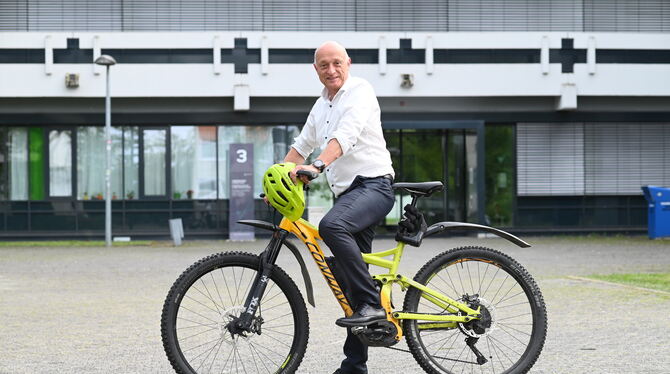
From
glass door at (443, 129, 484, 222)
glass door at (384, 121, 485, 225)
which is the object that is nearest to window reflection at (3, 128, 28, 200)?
glass door at (384, 121, 485, 225)

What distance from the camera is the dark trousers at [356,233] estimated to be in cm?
478

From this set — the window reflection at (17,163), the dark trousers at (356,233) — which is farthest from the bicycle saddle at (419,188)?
the window reflection at (17,163)

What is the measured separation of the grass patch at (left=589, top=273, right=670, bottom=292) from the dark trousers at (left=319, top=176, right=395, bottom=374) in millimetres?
6890

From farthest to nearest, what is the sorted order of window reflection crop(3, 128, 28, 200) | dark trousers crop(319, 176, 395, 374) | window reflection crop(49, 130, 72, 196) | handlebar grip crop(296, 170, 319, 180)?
window reflection crop(49, 130, 72, 196), window reflection crop(3, 128, 28, 200), dark trousers crop(319, 176, 395, 374), handlebar grip crop(296, 170, 319, 180)

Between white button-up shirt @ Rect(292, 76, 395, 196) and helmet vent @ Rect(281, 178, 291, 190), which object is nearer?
helmet vent @ Rect(281, 178, 291, 190)

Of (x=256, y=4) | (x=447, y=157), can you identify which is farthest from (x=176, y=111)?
(x=447, y=157)

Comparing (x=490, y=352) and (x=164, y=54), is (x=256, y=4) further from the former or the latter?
(x=490, y=352)

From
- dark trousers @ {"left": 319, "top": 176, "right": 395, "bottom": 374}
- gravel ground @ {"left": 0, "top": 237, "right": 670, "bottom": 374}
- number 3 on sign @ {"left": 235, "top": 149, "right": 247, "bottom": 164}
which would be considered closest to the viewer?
dark trousers @ {"left": 319, "top": 176, "right": 395, "bottom": 374}

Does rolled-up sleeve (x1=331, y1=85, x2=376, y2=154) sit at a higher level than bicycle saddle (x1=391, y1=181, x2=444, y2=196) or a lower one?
higher

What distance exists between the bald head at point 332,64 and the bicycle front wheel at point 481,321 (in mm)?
1039

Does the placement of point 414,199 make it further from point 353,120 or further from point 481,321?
point 481,321

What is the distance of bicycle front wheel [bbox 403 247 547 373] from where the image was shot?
16.4ft

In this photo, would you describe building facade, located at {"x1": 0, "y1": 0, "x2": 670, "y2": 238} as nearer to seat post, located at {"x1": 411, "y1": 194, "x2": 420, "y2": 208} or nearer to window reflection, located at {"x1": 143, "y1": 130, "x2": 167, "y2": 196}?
window reflection, located at {"x1": 143, "y1": 130, "x2": 167, "y2": 196}

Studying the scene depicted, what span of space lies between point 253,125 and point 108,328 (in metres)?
20.3
